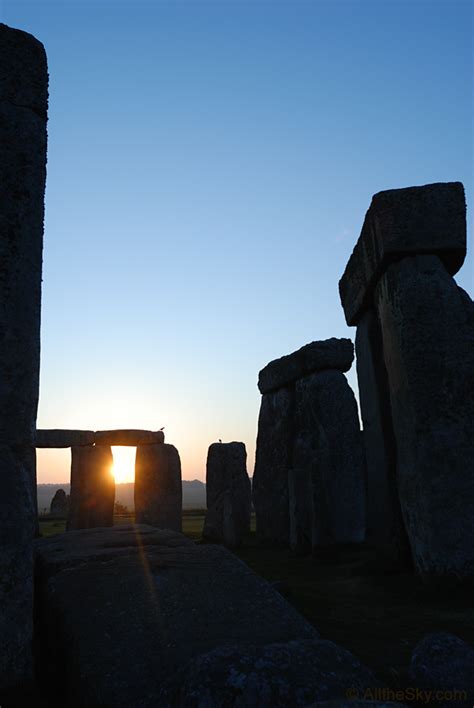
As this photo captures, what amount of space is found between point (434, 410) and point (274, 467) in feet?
17.7

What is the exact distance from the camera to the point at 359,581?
5512 mm

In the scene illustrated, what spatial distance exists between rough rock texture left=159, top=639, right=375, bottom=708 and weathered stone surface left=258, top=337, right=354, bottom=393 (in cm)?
682

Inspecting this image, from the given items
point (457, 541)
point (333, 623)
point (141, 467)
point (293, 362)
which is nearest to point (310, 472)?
point (293, 362)

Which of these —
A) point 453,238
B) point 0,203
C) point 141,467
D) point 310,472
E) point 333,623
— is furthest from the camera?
point 141,467

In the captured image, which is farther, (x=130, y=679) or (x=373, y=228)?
(x=373, y=228)

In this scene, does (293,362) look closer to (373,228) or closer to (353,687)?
(373,228)

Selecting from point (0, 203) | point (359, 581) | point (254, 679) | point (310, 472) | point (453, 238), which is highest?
point (453, 238)

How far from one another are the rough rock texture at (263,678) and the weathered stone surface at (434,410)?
2710 mm

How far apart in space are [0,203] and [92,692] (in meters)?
2.19

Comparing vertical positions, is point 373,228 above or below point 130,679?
above

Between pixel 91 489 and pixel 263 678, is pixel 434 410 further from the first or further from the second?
pixel 91 489

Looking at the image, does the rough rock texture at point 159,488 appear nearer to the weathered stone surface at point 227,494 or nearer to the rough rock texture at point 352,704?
the weathered stone surface at point 227,494

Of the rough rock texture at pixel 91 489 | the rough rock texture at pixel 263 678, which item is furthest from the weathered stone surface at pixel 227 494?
the rough rock texture at pixel 263 678

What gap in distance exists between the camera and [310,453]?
8.34 m
